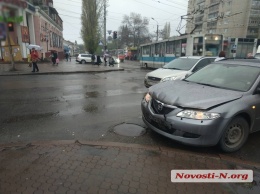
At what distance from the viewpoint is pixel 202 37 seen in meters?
15.9

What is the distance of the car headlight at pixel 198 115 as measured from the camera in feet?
11.7

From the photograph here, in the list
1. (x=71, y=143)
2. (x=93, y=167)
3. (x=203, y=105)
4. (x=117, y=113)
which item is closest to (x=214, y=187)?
(x=203, y=105)

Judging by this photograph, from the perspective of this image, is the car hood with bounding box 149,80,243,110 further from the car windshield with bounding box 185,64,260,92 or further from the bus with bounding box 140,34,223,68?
the bus with bounding box 140,34,223,68

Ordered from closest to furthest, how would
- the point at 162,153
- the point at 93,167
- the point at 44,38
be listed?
the point at 93,167 < the point at 162,153 < the point at 44,38

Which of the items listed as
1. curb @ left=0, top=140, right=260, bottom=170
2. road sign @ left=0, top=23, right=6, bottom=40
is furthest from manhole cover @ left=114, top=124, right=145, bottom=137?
road sign @ left=0, top=23, right=6, bottom=40

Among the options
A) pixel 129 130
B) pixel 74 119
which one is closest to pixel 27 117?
pixel 74 119

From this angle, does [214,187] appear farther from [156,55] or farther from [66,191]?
[156,55]

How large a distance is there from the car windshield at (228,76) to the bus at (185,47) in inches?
453

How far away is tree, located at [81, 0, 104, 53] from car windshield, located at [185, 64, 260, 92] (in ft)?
122

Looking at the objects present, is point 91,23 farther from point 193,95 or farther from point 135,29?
point 193,95

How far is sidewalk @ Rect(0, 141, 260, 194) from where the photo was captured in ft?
8.98

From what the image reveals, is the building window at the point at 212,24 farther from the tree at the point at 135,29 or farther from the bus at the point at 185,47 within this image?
the bus at the point at 185,47

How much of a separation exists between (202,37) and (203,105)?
1363cm

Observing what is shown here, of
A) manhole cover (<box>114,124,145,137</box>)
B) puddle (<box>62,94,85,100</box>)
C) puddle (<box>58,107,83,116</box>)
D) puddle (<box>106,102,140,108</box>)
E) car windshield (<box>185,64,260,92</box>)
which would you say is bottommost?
manhole cover (<box>114,124,145,137</box>)
